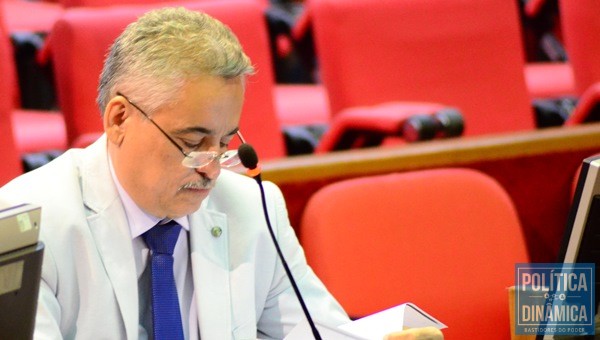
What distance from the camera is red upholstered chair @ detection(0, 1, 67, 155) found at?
3.76 feet

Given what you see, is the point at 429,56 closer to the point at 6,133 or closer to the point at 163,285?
the point at 6,133

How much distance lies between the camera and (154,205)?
0.72 m

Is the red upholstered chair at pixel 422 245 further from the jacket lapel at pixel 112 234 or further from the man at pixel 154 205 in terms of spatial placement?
the jacket lapel at pixel 112 234

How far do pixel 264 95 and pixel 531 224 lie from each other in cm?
37

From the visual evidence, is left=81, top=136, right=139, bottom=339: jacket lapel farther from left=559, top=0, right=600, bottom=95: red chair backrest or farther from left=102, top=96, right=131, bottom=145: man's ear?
left=559, top=0, right=600, bottom=95: red chair backrest

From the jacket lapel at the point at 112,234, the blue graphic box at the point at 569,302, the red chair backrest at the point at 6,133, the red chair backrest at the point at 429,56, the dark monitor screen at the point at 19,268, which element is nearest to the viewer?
the dark monitor screen at the point at 19,268

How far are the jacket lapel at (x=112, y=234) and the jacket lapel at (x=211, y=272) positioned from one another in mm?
55

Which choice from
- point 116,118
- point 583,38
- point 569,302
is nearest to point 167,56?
point 116,118

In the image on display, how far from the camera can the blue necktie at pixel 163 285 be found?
717mm

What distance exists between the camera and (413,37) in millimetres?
1367

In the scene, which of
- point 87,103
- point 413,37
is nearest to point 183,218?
point 87,103

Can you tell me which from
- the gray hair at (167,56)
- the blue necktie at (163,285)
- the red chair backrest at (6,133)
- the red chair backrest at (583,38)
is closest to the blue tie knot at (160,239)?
the blue necktie at (163,285)

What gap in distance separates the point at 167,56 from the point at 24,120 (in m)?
0.87

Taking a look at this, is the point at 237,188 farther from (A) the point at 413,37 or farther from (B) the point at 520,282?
(A) the point at 413,37
